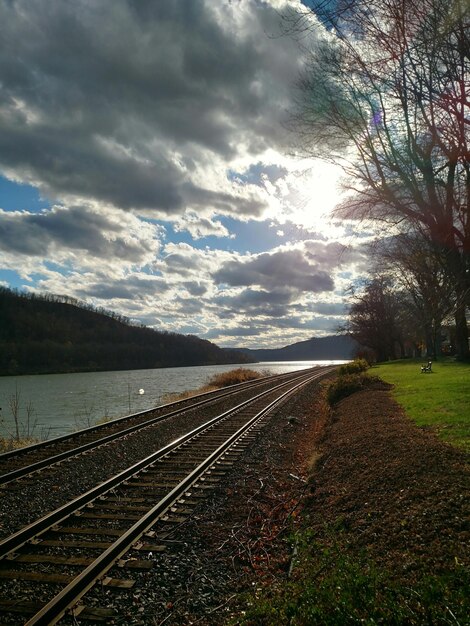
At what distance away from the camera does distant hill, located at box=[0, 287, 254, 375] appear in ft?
436

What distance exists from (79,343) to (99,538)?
16477 cm

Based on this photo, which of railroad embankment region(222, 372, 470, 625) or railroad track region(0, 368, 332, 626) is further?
railroad track region(0, 368, 332, 626)

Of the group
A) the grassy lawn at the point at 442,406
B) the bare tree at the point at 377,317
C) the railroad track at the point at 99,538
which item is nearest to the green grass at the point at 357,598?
the railroad track at the point at 99,538

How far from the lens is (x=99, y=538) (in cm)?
Result: 618

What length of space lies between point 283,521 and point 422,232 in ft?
26.4

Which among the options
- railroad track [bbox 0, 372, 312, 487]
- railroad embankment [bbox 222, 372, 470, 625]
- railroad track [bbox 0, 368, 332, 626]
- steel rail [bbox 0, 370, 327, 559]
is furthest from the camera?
railroad track [bbox 0, 372, 312, 487]

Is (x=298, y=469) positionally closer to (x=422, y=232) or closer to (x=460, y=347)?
(x=422, y=232)

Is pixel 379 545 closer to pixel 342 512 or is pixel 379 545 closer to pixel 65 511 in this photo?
pixel 342 512

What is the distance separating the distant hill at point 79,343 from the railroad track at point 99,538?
120900 millimetres

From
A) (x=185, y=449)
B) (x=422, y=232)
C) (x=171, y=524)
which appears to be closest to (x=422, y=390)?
(x=422, y=232)

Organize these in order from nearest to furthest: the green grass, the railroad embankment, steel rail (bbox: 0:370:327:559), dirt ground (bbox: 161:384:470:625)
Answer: the green grass < the railroad embankment < dirt ground (bbox: 161:384:470:625) < steel rail (bbox: 0:370:327:559)

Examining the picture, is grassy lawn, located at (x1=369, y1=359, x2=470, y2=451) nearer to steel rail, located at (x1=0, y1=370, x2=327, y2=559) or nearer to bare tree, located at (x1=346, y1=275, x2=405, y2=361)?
steel rail, located at (x1=0, y1=370, x2=327, y2=559)

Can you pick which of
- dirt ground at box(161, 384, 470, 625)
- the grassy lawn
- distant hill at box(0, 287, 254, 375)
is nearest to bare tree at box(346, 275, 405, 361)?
the grassy lawn

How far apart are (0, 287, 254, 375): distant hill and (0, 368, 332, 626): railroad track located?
12090 cm
